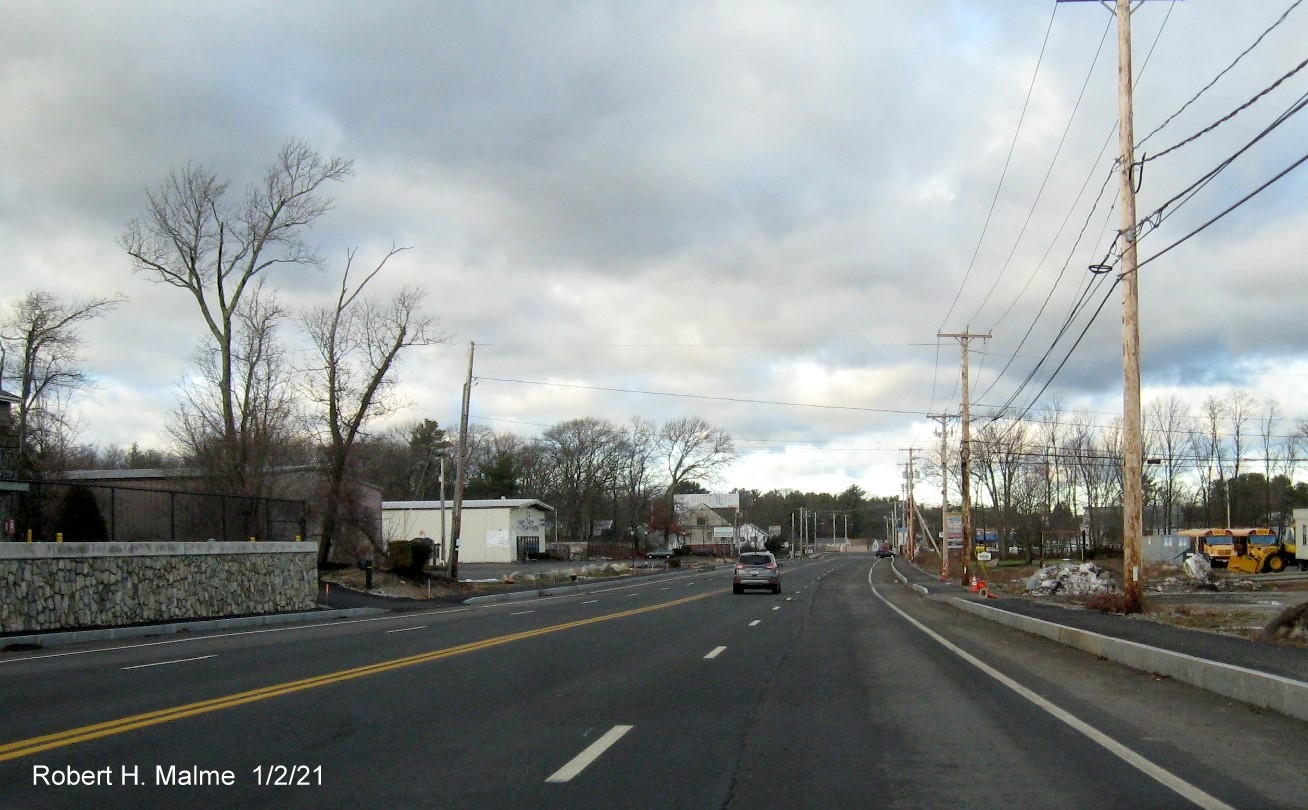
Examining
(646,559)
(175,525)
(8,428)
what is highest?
(8,428)

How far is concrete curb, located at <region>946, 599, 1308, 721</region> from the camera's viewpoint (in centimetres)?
999

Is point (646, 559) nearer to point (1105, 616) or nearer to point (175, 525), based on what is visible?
point (175, 525)

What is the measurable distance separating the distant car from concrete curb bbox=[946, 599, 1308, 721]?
892 inches

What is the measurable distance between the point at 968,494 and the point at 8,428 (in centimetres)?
3866

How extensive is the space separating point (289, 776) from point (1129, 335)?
1946 centimetres

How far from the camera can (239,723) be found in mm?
9695

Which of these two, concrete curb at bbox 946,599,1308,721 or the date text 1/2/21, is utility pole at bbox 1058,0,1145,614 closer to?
concrete curb at bbox 946,599,1308,721

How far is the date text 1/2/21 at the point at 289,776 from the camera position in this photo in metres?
7.26

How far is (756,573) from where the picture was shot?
4216 cm

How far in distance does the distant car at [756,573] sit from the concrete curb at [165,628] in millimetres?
15718

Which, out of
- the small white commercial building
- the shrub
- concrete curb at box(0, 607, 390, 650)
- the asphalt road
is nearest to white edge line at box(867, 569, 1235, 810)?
the asphalt road

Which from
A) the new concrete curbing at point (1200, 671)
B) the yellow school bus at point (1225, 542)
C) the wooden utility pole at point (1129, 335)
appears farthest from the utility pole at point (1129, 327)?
the yellow school bus at point (1225, 542)

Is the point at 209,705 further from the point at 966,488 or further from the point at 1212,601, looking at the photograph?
the point at 966,488

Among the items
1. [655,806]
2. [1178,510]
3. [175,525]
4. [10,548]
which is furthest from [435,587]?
[1178,510]
